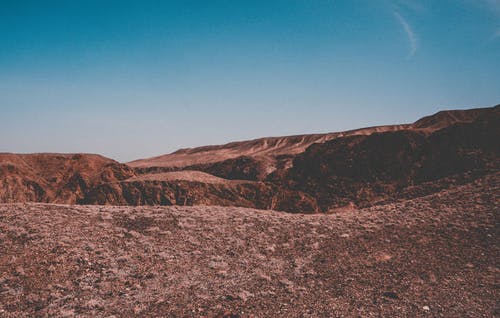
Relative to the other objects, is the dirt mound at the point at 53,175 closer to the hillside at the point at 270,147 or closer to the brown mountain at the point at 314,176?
the brown mountain at the point at 314,176

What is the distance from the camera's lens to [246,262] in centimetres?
797

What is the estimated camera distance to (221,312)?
18.7 feet

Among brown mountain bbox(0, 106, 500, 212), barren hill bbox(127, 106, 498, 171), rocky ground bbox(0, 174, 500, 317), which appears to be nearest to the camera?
rocky ground bbox(0, 174, 500, 317)

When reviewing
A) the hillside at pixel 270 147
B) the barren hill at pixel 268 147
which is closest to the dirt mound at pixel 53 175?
the hillside at pixel 270 147

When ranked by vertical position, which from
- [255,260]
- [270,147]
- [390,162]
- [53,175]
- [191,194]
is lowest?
[191,194]

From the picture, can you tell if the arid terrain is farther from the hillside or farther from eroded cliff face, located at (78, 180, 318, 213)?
the hillside

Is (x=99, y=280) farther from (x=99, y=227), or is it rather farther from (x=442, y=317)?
(x=442, y=317)

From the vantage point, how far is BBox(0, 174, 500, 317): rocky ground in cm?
588

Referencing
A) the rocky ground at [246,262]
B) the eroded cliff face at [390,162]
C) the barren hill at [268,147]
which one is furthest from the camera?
the barren hill at [268,147]

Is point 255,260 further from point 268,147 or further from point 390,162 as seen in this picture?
point 268,147

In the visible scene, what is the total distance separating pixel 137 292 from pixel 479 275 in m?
7.52

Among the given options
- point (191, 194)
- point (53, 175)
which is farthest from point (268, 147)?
point (53, 175)

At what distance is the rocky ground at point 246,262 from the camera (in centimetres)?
588

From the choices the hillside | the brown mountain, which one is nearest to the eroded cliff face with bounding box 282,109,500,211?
the brown mountain
